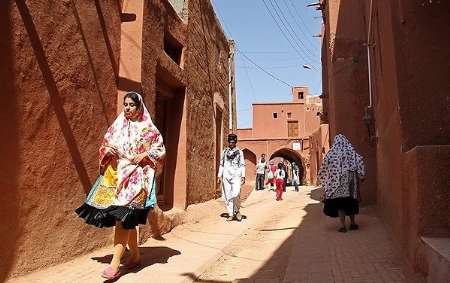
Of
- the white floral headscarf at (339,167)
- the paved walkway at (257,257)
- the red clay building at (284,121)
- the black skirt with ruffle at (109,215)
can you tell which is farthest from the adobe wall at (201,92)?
the red clay building at (284,121)

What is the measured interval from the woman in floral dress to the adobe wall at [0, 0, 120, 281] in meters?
0.41

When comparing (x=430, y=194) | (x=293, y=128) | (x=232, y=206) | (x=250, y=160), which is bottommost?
(x=232, y=206)

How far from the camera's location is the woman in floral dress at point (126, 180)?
12.1 ft

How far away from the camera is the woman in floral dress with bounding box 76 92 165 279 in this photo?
3.68 metres

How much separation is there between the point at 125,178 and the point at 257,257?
2.14m

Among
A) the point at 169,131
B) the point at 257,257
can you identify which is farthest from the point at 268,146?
the point at 257,257

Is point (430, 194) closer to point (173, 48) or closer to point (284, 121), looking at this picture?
point (173, 48)

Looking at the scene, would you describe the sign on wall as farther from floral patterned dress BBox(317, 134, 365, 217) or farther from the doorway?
floral patterned dress BBox(317, 134, 365, 217)

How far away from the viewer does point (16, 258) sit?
11.0ft

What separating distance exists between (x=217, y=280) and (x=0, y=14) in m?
2.85

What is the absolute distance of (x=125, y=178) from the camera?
3.75m

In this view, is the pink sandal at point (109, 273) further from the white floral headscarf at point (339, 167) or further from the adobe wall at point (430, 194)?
the white floral headscarf at point (339, 167)

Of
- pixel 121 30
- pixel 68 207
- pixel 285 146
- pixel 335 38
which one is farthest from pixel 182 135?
pixel 285 146

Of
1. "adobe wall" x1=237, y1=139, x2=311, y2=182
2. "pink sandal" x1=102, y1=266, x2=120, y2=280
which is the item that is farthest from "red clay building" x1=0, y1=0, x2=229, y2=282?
"adobe wall" x1=237, y1=139, x2=311, y2=182
